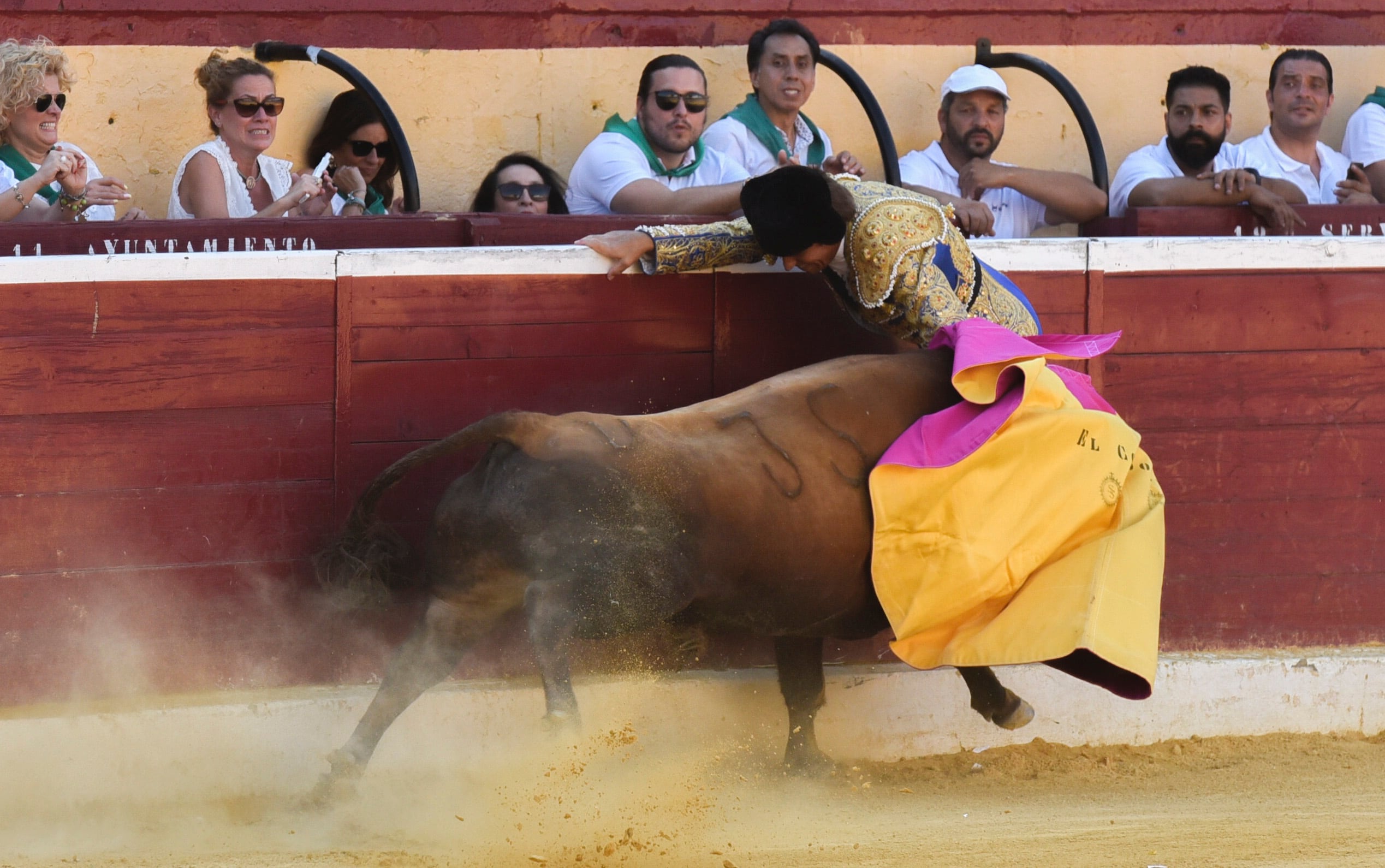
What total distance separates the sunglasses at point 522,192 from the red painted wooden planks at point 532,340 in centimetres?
94

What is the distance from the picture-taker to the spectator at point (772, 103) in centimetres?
505

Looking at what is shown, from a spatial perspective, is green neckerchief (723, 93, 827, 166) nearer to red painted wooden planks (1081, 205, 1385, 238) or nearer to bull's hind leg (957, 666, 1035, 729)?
red painted wooden planks (1081, 205, 1385, 238)

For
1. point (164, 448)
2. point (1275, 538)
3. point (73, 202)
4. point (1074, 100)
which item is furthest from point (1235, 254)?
point (73, 202)

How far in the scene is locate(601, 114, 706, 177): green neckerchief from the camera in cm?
492

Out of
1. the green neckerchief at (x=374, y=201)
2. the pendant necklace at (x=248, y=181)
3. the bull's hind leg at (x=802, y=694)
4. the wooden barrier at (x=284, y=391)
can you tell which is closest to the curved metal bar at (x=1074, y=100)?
the wooden barrier at (x=284, y=391)

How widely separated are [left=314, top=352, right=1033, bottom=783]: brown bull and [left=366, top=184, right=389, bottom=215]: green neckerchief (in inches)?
69.1

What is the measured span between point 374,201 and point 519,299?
1.26 metres

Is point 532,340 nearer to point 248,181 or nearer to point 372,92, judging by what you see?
point 248,181

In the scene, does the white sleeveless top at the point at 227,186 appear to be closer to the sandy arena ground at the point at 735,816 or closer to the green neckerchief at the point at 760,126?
the green neckerchief at the point at 760,126

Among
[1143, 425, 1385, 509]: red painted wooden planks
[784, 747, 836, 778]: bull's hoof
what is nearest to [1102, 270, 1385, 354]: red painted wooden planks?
[1143, 425, 1385, 509]: red painted wooden planks

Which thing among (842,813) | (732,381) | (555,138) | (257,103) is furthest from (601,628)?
(555,138)

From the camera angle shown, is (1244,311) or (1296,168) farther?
(1296,168)

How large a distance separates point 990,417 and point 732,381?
0.87 m

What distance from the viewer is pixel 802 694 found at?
159 inches
